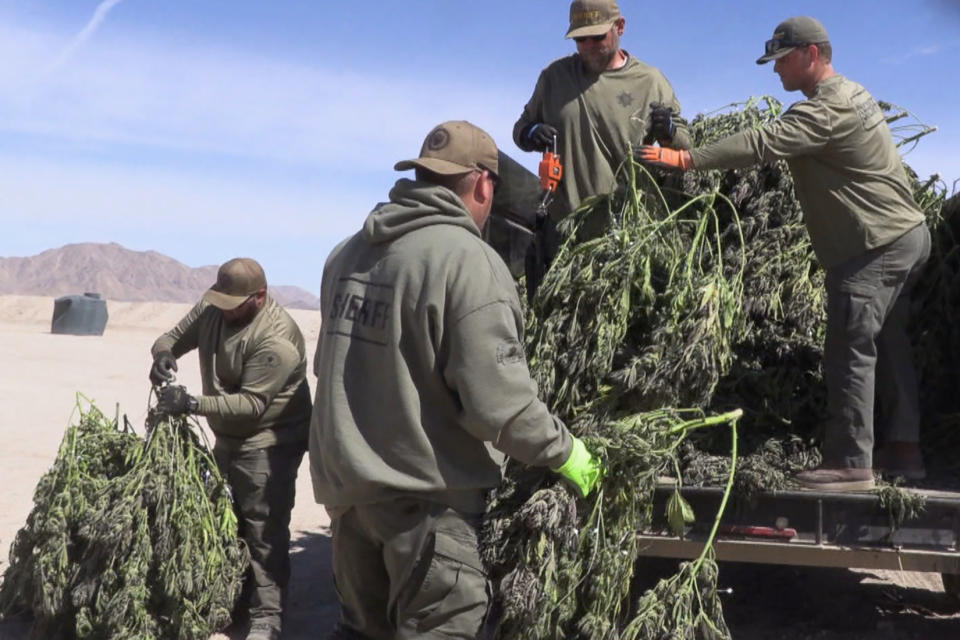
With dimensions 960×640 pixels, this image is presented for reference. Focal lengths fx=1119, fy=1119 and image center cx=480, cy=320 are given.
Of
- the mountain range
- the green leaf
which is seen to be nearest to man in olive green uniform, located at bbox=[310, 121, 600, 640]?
the green leaf

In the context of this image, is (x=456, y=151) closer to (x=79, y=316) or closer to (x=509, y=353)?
(x=509, y=353)

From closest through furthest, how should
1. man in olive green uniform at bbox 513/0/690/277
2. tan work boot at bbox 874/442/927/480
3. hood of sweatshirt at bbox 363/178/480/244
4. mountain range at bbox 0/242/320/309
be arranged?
hood of sweatshirt at bbox 363/178/480/244
tan work boot at bbox 874/442/927/480
man in olive green uniform at bbox 513/0/690/277
mountain range at bbox 0/242/320/309

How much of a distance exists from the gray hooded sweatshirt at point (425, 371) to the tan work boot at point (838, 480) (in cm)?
143

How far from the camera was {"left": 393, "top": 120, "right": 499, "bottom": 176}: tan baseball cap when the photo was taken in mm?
3266

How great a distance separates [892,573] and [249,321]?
4.06m

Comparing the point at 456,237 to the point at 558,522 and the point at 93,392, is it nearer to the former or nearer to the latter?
the point at 558,522

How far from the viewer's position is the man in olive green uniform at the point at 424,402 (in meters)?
3.09

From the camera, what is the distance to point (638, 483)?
12.5 feet

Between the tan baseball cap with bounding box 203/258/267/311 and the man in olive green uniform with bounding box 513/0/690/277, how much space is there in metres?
1.50

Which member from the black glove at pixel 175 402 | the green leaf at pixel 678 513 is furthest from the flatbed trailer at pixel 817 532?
the black glove at pixel 175 402

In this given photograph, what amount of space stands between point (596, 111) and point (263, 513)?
251cm

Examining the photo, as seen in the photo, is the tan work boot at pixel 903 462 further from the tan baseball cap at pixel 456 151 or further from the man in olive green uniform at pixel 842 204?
the tan baseball cap at pixel 456 151

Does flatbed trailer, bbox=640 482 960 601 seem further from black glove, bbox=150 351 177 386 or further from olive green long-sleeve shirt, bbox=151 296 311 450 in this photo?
black glove, bbox=150 351 177 386

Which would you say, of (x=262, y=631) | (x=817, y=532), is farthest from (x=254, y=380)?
(x=817, y=532)
